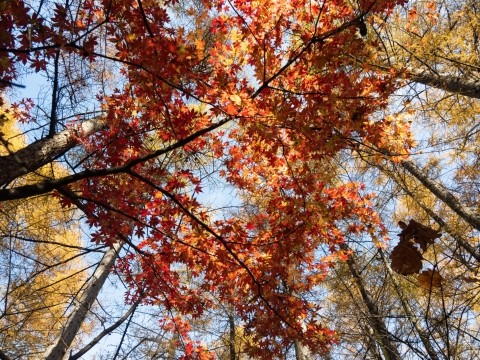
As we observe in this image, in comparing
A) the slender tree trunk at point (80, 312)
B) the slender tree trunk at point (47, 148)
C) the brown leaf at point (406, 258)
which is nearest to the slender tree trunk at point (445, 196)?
the brown leaf at point (406, 258)

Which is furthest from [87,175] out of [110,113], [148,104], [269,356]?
[269,356]

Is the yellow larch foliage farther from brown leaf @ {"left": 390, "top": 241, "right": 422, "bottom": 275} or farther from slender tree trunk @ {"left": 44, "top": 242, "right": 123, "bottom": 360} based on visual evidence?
brown leaf @ {"left": 390, "top": 241, "right": 422, "bottom": 275}

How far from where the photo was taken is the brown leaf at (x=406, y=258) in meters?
1.65

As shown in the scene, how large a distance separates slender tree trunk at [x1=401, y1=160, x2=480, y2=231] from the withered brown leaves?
4.37 metres

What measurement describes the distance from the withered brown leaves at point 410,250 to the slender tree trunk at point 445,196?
4.37 meters

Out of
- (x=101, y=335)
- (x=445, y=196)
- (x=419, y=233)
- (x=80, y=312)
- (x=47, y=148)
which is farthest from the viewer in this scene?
(x=445, y=196)

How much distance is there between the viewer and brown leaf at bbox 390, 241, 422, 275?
1.65 m

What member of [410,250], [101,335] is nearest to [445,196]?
[410,250]

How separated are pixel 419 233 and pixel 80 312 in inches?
183

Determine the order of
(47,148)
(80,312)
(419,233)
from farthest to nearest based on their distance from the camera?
(80,312), (47,148), (419,233)

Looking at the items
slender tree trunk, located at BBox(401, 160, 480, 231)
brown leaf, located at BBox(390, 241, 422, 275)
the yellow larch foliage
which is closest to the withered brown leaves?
brown leaf, located at BBox(390, 241, 422, 275)

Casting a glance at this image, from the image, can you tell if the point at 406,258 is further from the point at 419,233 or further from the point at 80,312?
the point at 80,312

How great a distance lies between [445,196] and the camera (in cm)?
590

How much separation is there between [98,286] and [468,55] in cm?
569
